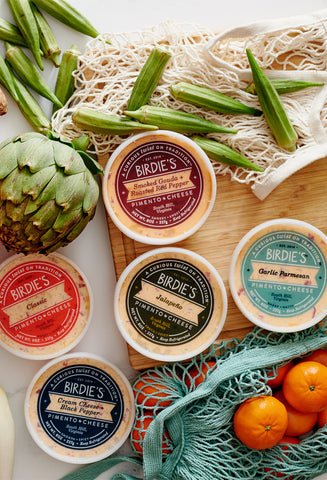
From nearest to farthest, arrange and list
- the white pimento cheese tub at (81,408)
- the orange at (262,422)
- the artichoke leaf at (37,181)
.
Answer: the artichoke leaf at (37,181)
the orange at (262,422)
the white pimento cheese tub at (81,408)

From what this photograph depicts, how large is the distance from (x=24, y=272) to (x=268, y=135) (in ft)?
2.50

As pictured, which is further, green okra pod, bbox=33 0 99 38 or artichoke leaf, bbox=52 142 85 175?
green okra pod, bbox=33 0 99 38

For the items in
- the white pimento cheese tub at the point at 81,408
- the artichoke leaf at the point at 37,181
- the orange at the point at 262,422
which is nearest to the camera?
the artichoke leaf at the point at 37,181

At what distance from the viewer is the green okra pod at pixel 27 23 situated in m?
1.33

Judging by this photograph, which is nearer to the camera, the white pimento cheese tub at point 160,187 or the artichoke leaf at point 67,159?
the artichoke leaf at point 67,159

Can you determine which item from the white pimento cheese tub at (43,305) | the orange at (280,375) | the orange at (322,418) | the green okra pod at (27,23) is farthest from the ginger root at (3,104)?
the orange at (322,418)

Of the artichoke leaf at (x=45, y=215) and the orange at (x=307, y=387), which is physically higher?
the artichoke leaf at (x=45, y=215)

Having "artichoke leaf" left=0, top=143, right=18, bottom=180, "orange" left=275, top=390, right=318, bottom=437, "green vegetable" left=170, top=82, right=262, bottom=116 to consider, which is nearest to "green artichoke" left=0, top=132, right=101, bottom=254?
"artichoke leaf" left=0, top=143, right=18, bottom=180

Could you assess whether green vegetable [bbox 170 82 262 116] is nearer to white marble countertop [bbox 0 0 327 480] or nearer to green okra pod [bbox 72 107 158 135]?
green okra pod [bbox 72 107 158 135]

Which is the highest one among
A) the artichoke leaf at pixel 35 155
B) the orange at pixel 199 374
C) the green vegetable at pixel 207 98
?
the artichoke leaf at pixel 35 155

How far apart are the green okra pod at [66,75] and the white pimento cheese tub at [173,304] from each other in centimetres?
50

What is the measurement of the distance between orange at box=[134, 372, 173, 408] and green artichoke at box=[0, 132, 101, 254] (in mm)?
474

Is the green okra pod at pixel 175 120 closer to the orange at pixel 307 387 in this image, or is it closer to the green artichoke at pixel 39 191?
the green artichoke at pixel 39 191

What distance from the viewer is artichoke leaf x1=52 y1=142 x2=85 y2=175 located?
46.2 inches
